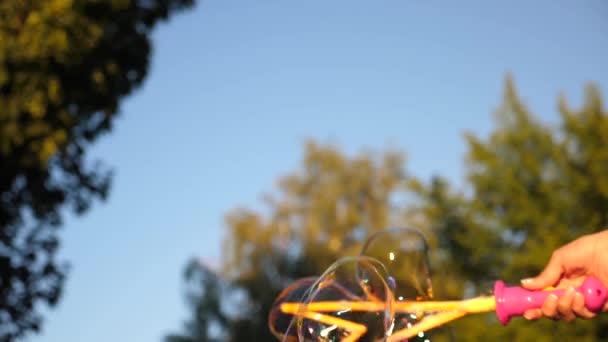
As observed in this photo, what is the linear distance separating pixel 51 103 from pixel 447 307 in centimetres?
663

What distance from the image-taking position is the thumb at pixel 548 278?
204 cm

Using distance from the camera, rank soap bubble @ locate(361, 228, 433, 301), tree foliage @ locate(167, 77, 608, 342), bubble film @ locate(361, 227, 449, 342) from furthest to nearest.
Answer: tree foliage @ locate(167, 77, 608, 342) → soap bubble @ locate(361, 228, 433, 301) → bubble film @ locate(361, 227, 449, 342)

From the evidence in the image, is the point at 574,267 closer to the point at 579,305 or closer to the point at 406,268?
the point at 579,305

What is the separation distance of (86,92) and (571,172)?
8264 millimetres

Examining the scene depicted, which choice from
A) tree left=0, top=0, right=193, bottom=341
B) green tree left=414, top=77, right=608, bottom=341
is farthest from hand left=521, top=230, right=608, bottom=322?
green tree left=414, top=77, right=608, bottom=341

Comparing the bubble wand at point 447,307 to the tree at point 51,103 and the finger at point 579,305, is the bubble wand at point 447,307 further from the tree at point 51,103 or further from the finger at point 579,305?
the tree at point 51,103

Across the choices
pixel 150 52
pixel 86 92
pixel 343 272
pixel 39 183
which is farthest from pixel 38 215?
pixel 343 272

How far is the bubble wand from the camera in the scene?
1901mm

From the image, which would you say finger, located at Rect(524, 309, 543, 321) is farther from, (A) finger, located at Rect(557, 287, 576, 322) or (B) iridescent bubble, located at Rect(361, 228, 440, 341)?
(B) iridescent bubble, located at Rect(361, 228, 440, 341)

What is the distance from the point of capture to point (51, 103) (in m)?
7.84

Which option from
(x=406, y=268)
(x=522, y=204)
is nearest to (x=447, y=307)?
(x=406, y=268)

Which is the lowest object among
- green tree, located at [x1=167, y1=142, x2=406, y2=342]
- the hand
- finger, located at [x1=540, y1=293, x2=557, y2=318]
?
finger, located at [x1=540, y1=293, x2=557, y2=318]

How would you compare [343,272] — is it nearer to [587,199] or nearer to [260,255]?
[587,199]

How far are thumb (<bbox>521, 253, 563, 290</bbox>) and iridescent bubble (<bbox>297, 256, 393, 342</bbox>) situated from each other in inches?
16.6
